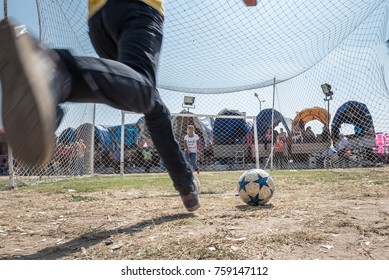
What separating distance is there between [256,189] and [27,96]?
243 centimetres

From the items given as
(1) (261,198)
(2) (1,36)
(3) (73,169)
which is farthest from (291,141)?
(2) (1,36)

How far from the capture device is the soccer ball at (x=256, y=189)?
316 cm

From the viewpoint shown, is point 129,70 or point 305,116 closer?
point 129,70

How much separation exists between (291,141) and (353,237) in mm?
14355

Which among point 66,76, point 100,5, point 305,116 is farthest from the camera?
point 305,116

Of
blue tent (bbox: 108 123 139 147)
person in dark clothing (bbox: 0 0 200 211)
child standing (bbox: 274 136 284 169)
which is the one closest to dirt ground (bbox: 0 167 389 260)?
person in dark clothing (bbox: 0 0 200 211)

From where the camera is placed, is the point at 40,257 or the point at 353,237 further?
the point at 353,237

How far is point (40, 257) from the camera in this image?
→ 1662mm

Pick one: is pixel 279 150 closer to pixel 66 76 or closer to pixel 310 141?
pixel 310 141

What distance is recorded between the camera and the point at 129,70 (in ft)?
4.58

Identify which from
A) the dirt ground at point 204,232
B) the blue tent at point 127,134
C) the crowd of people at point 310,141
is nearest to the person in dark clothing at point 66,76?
the dirt ground at point 204,232

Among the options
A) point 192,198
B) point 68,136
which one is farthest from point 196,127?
point 192,198

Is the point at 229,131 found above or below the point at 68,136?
below

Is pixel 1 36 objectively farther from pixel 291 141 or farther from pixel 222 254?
pixel 291 141
